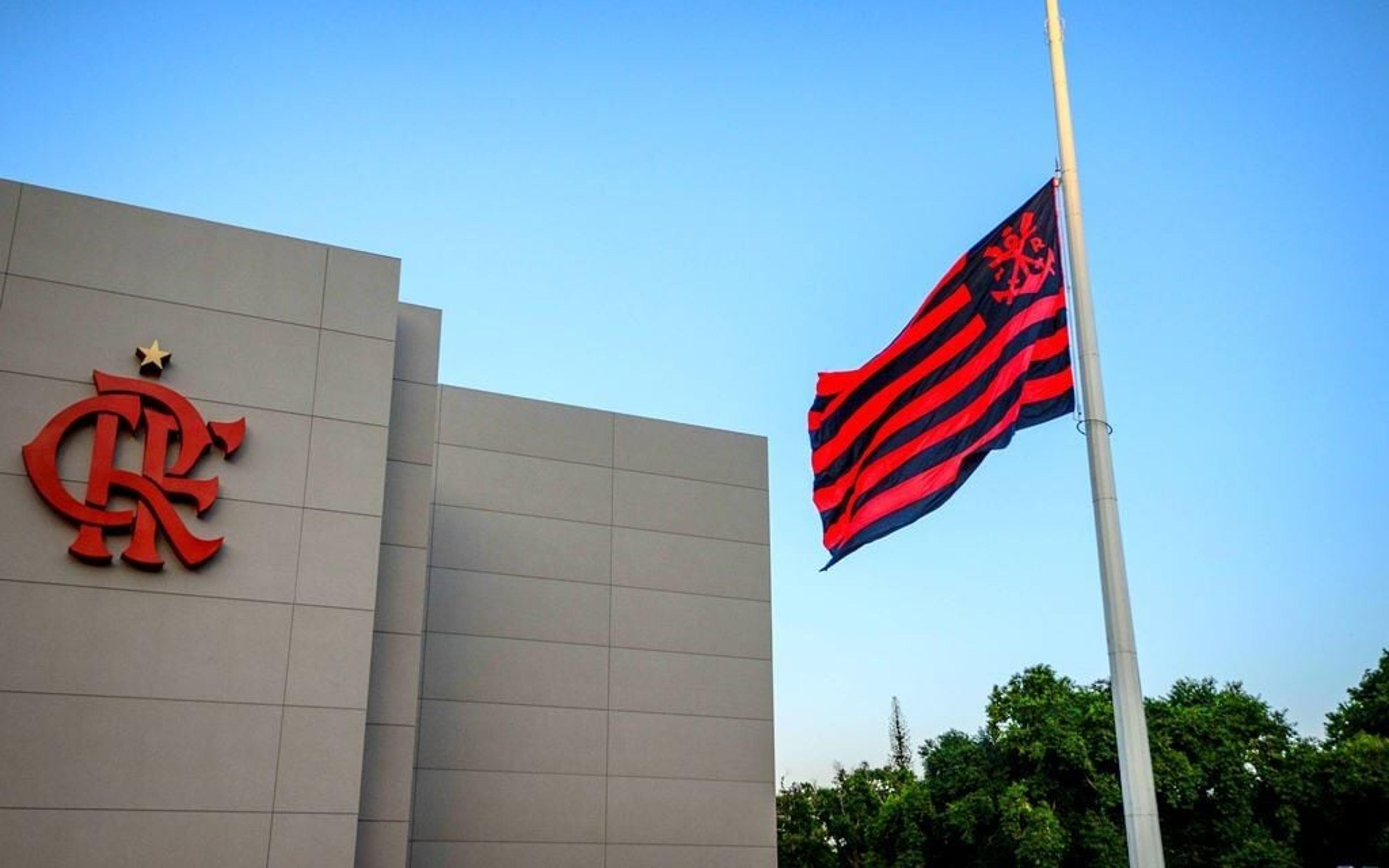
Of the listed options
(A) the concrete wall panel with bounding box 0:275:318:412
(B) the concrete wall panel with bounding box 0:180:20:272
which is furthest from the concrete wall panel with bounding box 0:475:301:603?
(B) the concrete wall panel with bounding box 0:180:20:272

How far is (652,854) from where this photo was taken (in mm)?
21984

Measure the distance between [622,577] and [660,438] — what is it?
2975 mm

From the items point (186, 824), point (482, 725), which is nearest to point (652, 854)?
point (482, 725)

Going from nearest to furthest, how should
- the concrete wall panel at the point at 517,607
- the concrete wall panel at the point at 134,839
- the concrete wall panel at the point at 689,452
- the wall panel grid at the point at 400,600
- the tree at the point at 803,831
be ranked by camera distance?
the concrete wall panel at the point at 134,839
the wall panel grid at the point at 400,600
the concrete wall panel at the point at 517,607
the concrete wall panel at the point at 689,452
the tree at the point at 803,831

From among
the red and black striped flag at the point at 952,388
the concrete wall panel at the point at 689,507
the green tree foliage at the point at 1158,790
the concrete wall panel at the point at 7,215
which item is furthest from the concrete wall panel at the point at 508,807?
the green tree foliage at the point at 1158,790

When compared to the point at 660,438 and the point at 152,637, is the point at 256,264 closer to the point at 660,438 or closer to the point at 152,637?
the point at 152,637

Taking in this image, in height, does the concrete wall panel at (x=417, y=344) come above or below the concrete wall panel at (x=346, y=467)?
above

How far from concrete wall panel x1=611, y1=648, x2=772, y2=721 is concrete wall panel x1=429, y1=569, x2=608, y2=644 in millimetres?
805

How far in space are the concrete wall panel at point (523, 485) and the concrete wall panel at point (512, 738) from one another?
360 cm

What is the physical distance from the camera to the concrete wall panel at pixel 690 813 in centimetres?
2200

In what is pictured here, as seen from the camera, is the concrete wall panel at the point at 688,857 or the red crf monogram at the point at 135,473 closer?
the red crf monogram at the point at 135,473

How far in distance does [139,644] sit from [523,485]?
10.3 metres

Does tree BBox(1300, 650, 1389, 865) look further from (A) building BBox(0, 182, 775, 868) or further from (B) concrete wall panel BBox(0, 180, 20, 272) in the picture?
(B) concrete wall panel BBox(0, 180, 20, 272)

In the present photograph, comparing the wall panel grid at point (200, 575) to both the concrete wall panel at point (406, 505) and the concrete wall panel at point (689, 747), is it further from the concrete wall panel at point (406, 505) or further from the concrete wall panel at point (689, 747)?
the concrete wall panel at point (689, 747)
